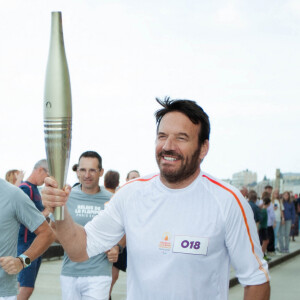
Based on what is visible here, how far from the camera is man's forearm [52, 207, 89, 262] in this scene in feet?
9.39

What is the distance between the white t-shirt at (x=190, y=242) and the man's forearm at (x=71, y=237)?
9.2 inches

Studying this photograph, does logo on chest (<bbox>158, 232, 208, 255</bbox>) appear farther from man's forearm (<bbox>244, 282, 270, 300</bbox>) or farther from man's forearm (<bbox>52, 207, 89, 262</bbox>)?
man's forearm (<bbox>52, 207, 89, 262</bbox>)

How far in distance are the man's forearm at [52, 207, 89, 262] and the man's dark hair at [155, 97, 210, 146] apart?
662 millimetres

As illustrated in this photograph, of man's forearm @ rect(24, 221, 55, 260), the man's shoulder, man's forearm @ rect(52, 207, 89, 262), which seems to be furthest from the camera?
man's forearm @ rect(24, 221, 55, 260)

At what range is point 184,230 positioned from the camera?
2.97m

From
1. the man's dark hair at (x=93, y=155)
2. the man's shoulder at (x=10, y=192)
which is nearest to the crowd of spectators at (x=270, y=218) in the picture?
the man's dark hair at (x=93, y=155)

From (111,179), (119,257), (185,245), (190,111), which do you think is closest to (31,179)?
(119,257)

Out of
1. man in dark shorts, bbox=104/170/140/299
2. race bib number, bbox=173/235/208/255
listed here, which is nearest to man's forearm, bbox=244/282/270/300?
race bib number, bbox=173/235/208/255

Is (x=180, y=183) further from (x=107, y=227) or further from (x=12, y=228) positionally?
(x=12, y=228)

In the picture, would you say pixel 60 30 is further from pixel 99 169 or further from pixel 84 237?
pixel 99 169

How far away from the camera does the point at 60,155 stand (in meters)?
2.06

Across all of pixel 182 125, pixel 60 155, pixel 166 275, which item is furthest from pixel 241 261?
pixel 60 155

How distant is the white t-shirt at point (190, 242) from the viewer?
291 cm

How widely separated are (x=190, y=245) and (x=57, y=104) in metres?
1.18
